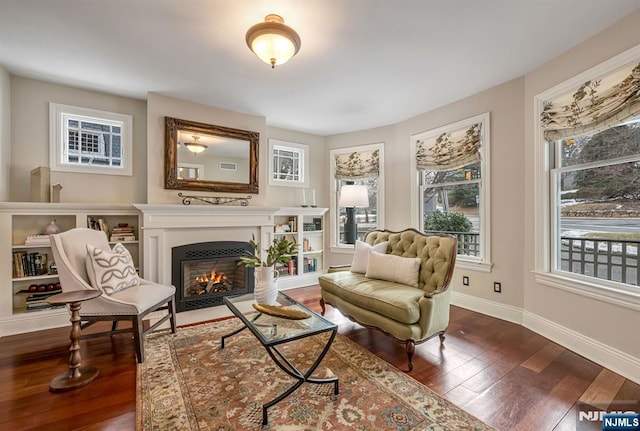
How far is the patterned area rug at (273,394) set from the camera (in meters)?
1.57

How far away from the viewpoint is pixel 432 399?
1.77 metres

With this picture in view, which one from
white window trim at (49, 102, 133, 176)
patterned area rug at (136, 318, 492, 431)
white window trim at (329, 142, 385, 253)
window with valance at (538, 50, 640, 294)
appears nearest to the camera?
patterned area rug at (136, 318, 492, 431)

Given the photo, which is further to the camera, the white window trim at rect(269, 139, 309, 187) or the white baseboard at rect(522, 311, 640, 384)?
the white window trim at rect(269, 139, 309, 187)

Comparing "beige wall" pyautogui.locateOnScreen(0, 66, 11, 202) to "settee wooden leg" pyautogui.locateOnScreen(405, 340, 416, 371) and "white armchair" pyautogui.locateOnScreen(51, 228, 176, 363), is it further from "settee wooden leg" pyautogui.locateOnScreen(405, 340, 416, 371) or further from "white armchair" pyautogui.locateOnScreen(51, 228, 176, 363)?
"settee wooden leg" pyautogui.locateOnScreen(405, 340, 416, 371)

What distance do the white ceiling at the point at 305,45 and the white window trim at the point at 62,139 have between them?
29cm

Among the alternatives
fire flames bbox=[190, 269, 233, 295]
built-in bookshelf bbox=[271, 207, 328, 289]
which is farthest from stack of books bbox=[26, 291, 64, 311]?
built-in bookshelf bbox=[271, 207, 328, 289]

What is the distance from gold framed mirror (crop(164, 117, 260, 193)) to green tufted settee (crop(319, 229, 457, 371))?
1943 millimetres

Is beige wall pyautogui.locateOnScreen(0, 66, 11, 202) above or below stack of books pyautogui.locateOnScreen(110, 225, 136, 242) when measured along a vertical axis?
above

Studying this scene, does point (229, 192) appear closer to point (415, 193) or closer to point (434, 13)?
point (415, 193)

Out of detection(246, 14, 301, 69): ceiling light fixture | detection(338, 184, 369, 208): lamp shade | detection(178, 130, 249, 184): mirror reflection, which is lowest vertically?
detection(338, 184, 369, 208): lamp shade

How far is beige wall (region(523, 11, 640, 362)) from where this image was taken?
6.77 ft

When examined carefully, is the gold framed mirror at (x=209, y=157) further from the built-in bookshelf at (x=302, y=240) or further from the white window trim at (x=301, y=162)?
the built-in bookshelf at (x=302, y=240)

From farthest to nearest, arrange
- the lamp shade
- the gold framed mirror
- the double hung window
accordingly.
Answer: the lamp shade
the gold framed mirror
the double hung window

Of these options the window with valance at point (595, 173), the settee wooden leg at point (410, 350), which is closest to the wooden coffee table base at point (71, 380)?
the settee wooden leg at point (410, 350)
